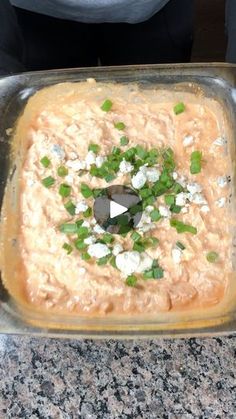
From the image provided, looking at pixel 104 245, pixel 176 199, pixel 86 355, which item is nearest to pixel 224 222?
pixel 176 199

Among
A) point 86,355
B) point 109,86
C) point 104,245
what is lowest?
point 86,355

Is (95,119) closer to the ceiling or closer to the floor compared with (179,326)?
closer to the ceiling

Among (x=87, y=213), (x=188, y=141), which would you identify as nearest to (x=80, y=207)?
(x=87, y=213)

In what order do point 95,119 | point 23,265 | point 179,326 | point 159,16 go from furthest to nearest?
point 159,16
point 95,119
point 23,265
point 179,326

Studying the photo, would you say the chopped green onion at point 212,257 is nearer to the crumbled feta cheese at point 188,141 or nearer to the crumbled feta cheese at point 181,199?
the crumbled feta cheese at point 181,199

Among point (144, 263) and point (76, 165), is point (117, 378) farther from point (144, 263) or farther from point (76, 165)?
point (76, 165)

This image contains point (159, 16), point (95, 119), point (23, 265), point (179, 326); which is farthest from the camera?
point (159, 16)

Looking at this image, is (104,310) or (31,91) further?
(31,91)

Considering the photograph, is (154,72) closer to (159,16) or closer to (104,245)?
(159,16)

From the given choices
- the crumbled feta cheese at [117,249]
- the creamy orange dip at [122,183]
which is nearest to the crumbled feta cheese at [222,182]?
the creamy orange dip at [122,183]
